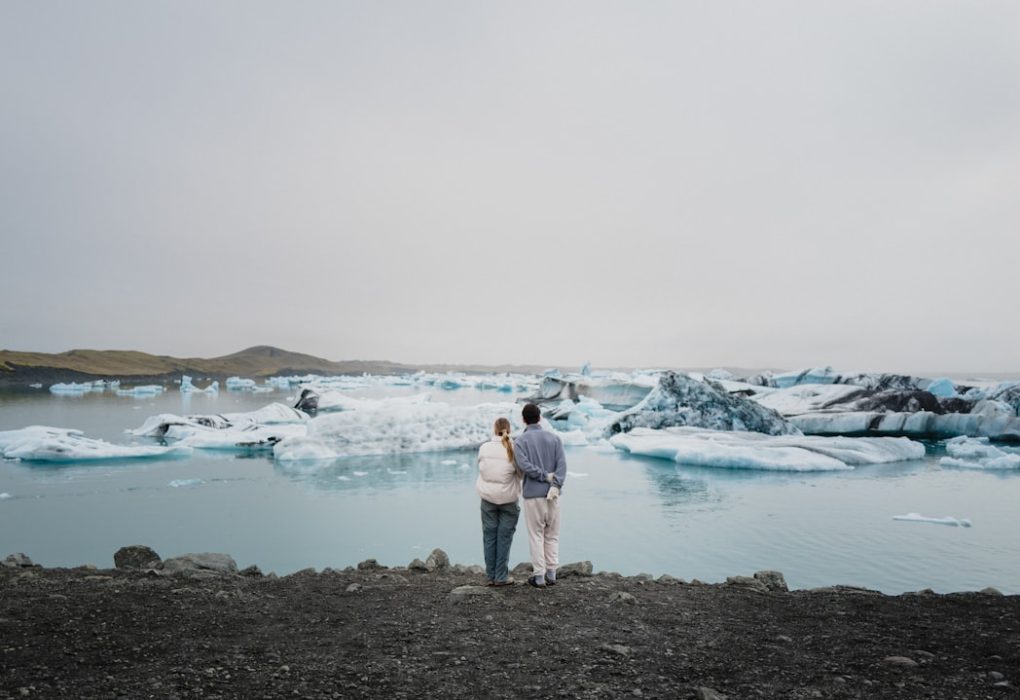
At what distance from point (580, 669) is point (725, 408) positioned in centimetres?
2060

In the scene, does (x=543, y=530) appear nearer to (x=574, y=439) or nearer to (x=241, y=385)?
(x=574, y=439)

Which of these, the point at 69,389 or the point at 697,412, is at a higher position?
the point at 697,412

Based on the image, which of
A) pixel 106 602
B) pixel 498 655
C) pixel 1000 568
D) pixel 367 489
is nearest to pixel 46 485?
pixel 367 489

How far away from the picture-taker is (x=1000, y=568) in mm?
8289

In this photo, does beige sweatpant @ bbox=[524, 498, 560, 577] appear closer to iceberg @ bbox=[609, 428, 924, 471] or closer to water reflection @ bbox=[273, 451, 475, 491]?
water reflection @ bbox=[273, 451, 475, 491]

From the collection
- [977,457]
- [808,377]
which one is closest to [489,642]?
[977,457]

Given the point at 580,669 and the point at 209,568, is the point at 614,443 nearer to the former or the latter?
the point at 209,568

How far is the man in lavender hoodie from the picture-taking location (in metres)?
5.21

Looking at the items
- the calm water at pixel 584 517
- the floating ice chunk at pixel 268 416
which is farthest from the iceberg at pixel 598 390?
the calm water at pixel 584 517

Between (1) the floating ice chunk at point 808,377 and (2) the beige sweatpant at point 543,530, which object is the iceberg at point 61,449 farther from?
(1) the floating ice chunk at point 808,377

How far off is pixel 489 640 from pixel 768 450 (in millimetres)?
15131

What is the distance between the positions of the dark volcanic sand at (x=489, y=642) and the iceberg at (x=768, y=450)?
12268mm

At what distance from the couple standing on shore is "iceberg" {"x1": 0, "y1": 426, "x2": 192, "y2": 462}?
1552 centimetres

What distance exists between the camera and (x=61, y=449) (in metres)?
16.4
